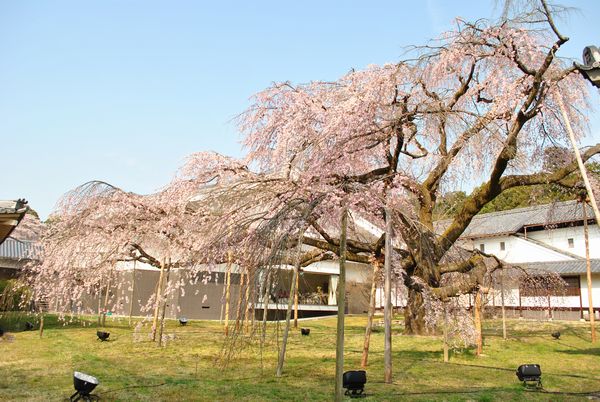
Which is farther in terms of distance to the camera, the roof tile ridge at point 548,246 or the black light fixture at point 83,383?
the roof tile ridge at point 548,246

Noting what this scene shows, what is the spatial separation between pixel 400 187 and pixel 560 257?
22.5 metres

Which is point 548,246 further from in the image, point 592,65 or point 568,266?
point 592,65

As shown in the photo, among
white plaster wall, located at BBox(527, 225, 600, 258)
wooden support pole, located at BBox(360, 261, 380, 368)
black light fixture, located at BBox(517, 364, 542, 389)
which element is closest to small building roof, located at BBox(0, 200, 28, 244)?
wooden support pole, located at BBox(360, 261, 380, 368)

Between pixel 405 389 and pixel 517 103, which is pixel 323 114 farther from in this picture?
pixel 405 389

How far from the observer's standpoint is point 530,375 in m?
9.85

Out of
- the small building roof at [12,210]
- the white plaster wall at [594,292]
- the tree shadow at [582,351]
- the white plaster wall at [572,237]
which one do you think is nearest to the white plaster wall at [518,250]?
the white plaster wall at [572,237]

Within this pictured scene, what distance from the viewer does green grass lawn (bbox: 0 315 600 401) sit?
9.09 m

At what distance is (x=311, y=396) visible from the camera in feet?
29.2

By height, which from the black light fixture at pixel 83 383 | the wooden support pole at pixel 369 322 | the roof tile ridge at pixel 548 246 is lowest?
the black light fixture at pixel 83 383

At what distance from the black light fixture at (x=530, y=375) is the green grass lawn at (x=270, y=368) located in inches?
11.0

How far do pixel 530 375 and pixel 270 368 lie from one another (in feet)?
18.3

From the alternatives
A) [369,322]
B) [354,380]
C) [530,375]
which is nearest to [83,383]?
[354,380]

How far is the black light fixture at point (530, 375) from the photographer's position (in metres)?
9.81

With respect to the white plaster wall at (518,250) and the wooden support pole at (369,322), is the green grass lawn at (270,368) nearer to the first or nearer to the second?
the wooden support pole at (369,322)
